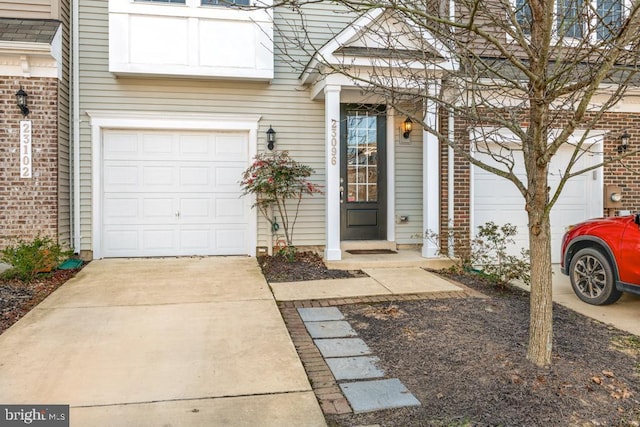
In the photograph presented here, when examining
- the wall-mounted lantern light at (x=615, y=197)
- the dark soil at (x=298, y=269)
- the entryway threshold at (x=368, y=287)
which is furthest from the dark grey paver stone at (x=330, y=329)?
the wall-mounted lantern light at (x=615, y=197)

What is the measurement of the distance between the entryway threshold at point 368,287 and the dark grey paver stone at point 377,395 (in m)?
2.15

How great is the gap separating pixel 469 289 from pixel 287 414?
11.9 ft

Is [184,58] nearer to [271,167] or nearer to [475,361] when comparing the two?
[271,167]

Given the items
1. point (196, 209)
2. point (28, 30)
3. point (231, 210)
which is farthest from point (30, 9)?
point (231, 210)

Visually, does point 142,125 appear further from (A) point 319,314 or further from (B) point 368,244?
(A) point 319,314

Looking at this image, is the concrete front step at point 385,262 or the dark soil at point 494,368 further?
the concrete front step at point 385,262

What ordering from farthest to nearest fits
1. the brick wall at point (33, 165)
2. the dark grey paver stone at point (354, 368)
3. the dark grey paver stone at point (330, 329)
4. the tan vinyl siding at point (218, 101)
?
the tan vinyl siding at point (218, 101), the brick wall at point (33, 165), the dark grey paver stone at point (330, 329), the dark grey paver stone at point (354, 368)

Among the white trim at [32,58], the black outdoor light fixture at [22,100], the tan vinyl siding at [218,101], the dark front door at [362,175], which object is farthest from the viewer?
the dark front door at [362,175]

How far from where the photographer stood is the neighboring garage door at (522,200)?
7754 millimetres

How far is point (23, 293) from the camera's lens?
17.1ft

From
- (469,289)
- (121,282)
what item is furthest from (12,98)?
(469,289)

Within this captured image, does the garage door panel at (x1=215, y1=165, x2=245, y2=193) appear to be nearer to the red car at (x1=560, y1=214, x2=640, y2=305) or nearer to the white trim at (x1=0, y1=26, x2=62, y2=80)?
the white trim at (x1=0, y1=26, x2=62, y2=80)

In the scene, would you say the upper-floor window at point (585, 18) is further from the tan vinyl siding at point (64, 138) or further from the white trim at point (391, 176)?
the tan vinyl siding at point (64, 138)

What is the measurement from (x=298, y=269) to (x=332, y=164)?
5.51 ft
